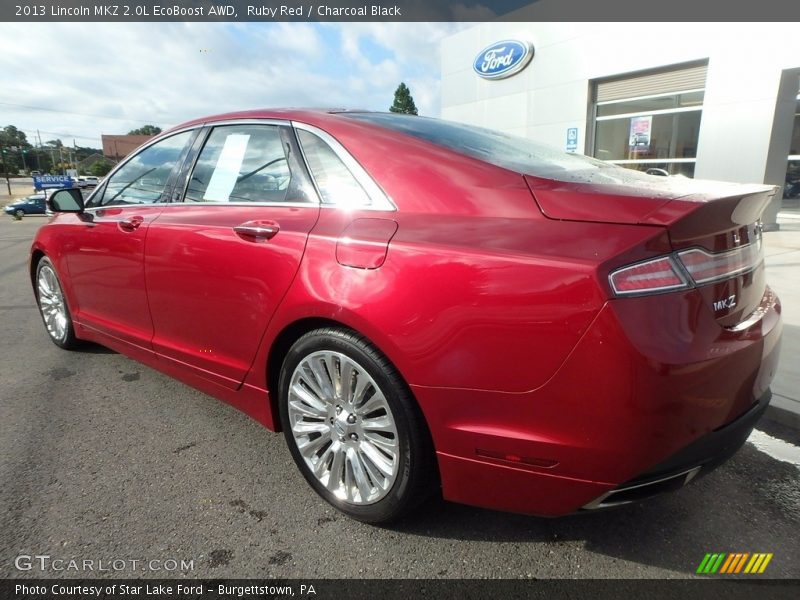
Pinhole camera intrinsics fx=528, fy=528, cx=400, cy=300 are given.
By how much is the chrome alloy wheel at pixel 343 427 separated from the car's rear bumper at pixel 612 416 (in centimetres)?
24

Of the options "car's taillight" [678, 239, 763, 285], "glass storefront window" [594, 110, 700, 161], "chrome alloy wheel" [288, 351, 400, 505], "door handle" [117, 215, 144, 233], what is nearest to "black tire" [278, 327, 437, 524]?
"chrome alloy wheel" [288, 351, 400, 505]

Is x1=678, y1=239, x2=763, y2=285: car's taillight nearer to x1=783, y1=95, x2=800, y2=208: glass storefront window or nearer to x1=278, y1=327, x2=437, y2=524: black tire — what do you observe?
x1=278, y1=327, x2=437, y2=524: black tire

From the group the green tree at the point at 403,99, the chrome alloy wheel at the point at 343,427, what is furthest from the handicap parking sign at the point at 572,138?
the green tree at the point at 403,99

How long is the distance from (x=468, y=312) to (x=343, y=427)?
782mm

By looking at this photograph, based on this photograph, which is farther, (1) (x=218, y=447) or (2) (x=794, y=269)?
(2) (x=794, y=269)

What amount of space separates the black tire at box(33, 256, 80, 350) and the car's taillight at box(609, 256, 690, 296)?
3.81 m

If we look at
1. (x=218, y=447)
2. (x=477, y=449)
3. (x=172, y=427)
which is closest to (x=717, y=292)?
(x=477, y=449)

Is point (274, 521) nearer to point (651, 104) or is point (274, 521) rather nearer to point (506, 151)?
point (506, 151)

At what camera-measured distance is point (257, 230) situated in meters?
2.28

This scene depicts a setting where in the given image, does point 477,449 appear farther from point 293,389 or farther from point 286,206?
point 286,206

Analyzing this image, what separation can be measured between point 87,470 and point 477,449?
1.92 metres

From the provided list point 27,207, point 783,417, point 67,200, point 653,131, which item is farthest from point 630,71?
point 27,207

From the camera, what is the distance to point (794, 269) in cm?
662

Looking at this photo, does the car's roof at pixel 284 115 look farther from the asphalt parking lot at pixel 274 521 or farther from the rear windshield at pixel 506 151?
the asphalt parking lot at pixel 274 521
